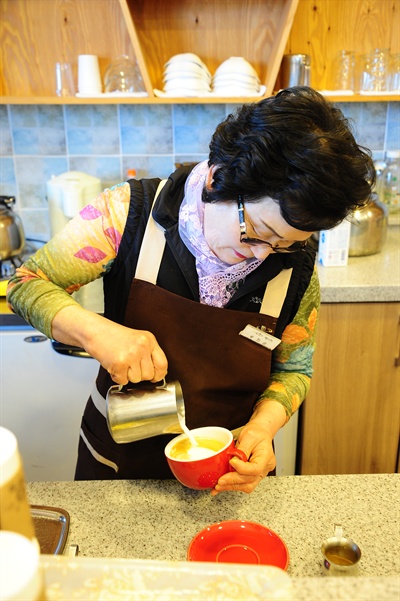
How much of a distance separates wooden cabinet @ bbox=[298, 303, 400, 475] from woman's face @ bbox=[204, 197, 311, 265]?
0.89 metres

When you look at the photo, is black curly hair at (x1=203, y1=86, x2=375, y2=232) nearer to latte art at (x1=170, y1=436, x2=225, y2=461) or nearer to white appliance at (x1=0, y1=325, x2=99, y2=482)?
latte art at (x1=170, y1=436, x2=225, y2=461)

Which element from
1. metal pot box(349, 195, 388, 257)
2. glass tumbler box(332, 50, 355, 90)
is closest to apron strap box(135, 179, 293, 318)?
metal pot box(349, 195, 388, 257)

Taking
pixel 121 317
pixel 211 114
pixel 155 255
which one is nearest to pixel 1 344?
pixel 121 317

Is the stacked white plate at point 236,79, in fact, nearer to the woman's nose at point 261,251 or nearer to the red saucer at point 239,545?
the woman's nose at point 261,251

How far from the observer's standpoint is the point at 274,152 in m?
0.82

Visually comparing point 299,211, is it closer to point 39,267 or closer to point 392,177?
point 39,267

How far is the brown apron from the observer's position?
106 cm

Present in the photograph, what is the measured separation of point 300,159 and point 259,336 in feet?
1.31

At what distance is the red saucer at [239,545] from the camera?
760 mm

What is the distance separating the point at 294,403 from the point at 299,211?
0.42 m

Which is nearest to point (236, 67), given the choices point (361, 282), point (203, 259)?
point (361, 282)

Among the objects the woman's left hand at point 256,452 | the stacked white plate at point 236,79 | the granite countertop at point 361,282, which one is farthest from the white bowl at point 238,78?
the woman's left hand at point 256,452

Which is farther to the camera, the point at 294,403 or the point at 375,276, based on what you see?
the point at 375,276

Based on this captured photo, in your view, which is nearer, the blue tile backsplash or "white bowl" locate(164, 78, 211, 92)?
"white bowl" locate(164, 78, 211, 92)
